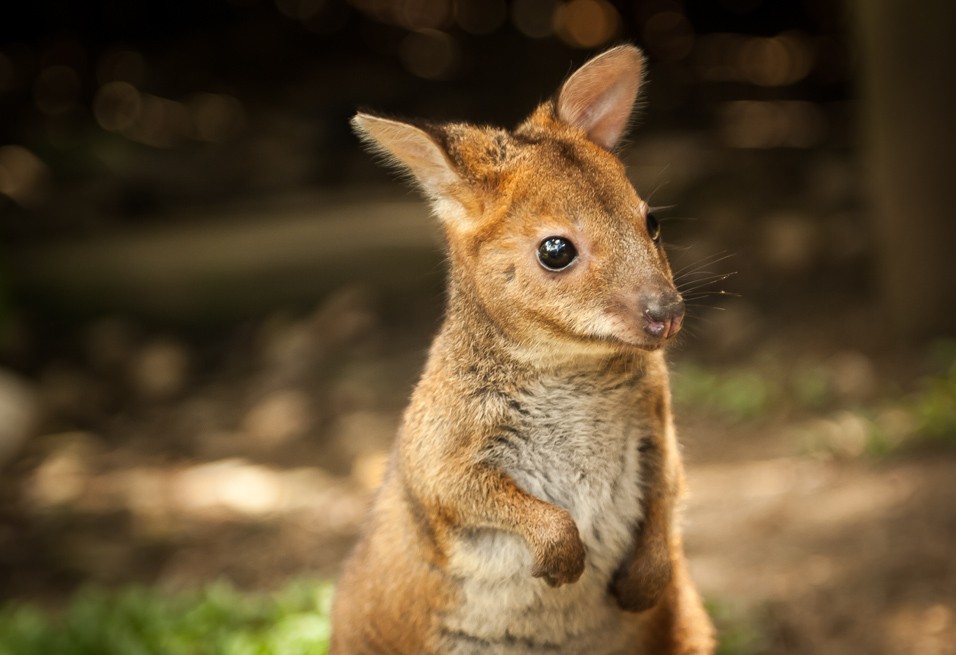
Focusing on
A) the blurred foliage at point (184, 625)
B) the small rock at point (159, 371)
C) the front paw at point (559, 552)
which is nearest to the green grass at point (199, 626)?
the blurred foliage at point (184, 625)

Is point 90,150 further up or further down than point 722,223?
further up

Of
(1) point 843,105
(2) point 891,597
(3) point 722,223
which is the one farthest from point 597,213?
(1) point 843,105

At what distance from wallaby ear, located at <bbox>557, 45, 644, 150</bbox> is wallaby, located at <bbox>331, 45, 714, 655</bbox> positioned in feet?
0.03

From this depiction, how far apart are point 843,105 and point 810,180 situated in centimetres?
180

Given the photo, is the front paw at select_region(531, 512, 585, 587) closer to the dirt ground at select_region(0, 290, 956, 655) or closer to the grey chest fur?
the grey chest fur

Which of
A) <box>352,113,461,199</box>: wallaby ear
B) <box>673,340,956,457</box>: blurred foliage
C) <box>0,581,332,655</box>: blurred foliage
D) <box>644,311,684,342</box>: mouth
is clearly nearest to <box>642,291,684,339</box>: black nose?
<box>644,311,684,342</box>: mouth

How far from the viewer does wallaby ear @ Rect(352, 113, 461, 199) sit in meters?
2.83

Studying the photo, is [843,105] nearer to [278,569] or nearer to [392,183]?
[392,183]

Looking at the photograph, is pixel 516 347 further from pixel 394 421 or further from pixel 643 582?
pixel 394 421

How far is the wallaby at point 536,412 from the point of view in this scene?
2.82m

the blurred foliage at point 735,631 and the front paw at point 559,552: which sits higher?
the front paw at point 559,552

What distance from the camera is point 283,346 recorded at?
760 cm

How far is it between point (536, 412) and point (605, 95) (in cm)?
89

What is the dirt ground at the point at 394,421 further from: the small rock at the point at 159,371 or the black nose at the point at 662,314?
the black nose at the point at 662,314
